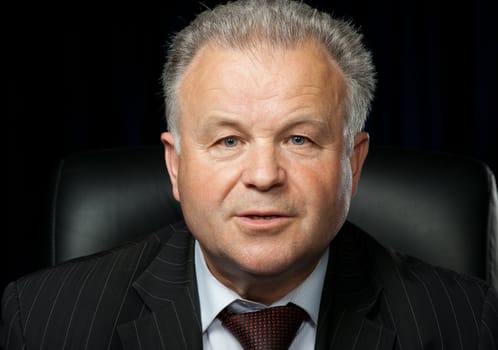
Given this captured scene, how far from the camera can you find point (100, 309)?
5.42 ft

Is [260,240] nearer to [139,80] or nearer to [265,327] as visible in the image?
[265,327]

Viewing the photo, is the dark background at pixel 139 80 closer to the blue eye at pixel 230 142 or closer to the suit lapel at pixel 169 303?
the suit lapel at pixel 169 303

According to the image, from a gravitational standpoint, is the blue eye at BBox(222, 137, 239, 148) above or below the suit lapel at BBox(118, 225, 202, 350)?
above

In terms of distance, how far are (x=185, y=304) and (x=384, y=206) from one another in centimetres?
Result: 56

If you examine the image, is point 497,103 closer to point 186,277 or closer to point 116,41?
point 116,41

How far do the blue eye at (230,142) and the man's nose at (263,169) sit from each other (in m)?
0.04

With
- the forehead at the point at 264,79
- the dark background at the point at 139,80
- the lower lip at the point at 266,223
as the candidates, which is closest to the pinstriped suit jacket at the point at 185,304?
the lower lip at the point at 266,223

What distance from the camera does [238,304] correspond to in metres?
1.64

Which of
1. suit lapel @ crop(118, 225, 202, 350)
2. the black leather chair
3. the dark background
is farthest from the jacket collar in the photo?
the dark background

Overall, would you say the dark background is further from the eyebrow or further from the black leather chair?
the eyebrow

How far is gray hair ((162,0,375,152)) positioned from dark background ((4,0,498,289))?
4.05ft

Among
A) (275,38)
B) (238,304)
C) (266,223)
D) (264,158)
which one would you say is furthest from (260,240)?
(275,38)

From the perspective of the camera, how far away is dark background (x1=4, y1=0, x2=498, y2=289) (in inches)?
111

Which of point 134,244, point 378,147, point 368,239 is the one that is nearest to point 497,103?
point 378,147
